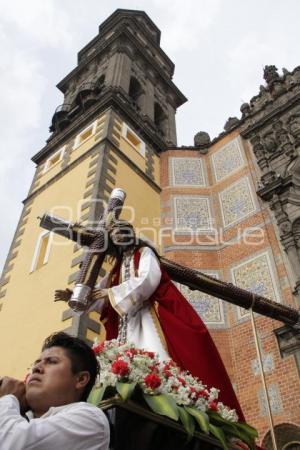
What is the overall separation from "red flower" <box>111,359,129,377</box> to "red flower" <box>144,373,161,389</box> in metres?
Result: 0.11

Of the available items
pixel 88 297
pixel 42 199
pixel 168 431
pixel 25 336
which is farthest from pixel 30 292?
pixel 168 431

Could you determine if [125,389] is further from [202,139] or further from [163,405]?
[202,139]

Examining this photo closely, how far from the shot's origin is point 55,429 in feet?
4.80

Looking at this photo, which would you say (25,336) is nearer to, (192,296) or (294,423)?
(192,296)

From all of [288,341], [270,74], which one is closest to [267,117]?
[270,74]

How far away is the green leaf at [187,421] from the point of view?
2.02 metres

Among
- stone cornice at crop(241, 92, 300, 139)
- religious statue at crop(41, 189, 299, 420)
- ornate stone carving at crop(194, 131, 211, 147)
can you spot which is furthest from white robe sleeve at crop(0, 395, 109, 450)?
ornate stone carving at crop(194, 131, 211, 147)

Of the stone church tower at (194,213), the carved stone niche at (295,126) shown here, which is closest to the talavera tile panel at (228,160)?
the stone church tower at (194,213)

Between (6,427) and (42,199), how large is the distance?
34.1 ft

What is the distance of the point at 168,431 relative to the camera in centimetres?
203

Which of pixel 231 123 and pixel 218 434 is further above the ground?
pixel 231 123

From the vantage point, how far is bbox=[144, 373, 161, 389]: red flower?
7.08 ft

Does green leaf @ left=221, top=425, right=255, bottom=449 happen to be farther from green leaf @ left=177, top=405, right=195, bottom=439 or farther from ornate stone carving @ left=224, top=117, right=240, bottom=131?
ornate stone carving @ left=224, top=117, right=240, bottom=131

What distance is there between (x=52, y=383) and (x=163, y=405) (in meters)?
0.57
